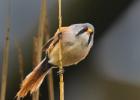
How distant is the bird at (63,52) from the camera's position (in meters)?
0.60

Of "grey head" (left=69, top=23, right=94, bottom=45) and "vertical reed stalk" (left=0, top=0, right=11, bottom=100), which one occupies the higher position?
"grey head" (left=69, top=23, right=94, bottom=45)

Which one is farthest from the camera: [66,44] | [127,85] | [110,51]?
[127,85]

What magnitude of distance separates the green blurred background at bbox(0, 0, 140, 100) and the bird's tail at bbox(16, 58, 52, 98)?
0.02 metres

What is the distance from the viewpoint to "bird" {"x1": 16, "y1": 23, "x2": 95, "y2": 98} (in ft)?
1.97

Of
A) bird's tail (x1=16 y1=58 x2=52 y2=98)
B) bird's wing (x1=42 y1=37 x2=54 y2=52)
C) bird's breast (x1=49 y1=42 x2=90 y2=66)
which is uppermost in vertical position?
bird's wing (x1=42 y1=37 x2=54 y2=52)

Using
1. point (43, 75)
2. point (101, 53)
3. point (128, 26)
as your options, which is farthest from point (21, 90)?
point (128, 26)

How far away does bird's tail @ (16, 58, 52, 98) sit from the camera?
2.00 ft

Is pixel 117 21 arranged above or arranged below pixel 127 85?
above

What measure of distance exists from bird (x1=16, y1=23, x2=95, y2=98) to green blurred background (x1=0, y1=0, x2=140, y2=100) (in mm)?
22

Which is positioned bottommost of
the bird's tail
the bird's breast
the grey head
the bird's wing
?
the bird's tail

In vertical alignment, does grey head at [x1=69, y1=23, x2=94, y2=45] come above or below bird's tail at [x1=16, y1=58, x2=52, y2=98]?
above

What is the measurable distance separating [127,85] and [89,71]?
0.11 metres

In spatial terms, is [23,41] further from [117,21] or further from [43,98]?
[117,21]

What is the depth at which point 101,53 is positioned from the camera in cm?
77
